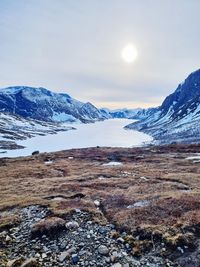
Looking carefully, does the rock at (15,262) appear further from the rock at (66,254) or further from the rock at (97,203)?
the rock at (97,203)

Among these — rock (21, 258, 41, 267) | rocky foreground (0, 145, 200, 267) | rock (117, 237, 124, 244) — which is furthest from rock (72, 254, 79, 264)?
rock (117, 237, 124, 244)

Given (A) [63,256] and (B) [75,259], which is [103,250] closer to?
(B) [75,259]

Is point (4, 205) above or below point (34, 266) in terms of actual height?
above

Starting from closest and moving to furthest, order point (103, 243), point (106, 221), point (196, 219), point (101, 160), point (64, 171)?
1. point (103, 243)
2. point (196, 219)
3. point (106, 221)
4. point (64, 171)
5. point (101, 160)

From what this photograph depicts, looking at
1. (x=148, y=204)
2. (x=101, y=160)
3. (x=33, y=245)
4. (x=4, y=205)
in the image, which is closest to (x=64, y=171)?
(x=101, y=160)

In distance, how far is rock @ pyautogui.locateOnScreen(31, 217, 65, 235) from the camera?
65.2 feet

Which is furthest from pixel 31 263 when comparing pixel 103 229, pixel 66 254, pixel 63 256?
pixel 103 229

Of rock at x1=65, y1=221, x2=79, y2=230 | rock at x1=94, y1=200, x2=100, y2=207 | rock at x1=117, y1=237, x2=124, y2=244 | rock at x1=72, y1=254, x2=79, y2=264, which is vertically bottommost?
rock at x1=72, y1=254, x2=79, y2=264

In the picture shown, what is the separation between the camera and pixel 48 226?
66.8ft

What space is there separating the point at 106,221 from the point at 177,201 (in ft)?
20.2

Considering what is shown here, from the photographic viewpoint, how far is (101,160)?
235ft

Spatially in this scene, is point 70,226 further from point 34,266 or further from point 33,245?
point 34,266

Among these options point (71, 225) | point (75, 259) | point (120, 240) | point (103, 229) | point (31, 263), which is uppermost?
point (71, 225)

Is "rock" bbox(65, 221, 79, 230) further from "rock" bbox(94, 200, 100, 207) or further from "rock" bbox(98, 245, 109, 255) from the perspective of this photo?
"rock" bbox(94, 200, 100, 207)
